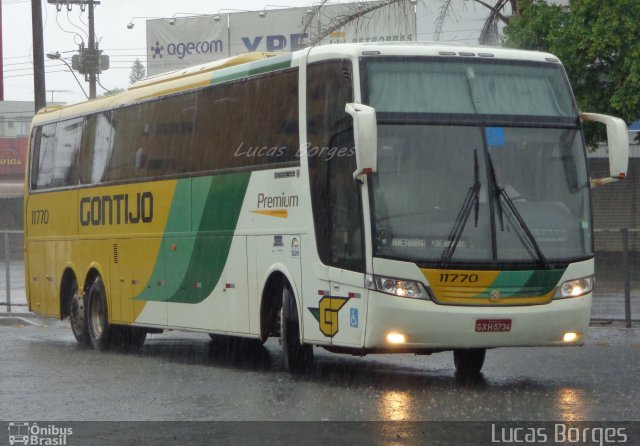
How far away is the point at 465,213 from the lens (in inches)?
482

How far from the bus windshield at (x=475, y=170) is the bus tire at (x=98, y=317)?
22.8 feet

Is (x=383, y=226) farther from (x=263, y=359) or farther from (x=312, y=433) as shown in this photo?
(x=263, y=359)

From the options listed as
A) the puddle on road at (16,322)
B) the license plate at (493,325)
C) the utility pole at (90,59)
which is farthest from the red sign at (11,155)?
the license plate at (493,325)

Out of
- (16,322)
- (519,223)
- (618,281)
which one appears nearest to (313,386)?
(519,223)

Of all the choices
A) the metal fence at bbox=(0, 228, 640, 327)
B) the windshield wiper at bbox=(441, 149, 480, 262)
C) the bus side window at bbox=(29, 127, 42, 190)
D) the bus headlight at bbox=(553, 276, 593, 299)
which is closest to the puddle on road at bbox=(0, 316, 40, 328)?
the bus side window at bbox=(29, 127, 42, 190)

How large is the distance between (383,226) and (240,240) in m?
2.82

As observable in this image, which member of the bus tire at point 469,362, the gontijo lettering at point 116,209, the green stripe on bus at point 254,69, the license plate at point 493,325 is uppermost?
the green stripe on bus at point 254,69

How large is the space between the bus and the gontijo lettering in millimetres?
1786

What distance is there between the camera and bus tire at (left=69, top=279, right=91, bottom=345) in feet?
61.2

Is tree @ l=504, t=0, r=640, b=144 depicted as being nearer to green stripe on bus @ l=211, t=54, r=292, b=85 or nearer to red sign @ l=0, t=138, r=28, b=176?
green stripe on bus @ l=211, t=54, r=292, b=85

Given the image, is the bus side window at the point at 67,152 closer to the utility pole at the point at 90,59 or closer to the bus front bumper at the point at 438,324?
the bus front bumper at the point at 438,324

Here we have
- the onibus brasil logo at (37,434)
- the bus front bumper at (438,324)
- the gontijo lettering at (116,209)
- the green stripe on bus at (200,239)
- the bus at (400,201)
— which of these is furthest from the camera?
the gontijo lettering at (116,209)

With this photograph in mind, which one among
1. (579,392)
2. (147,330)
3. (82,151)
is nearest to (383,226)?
(579,392)

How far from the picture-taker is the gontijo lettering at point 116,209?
16906 millimetres
